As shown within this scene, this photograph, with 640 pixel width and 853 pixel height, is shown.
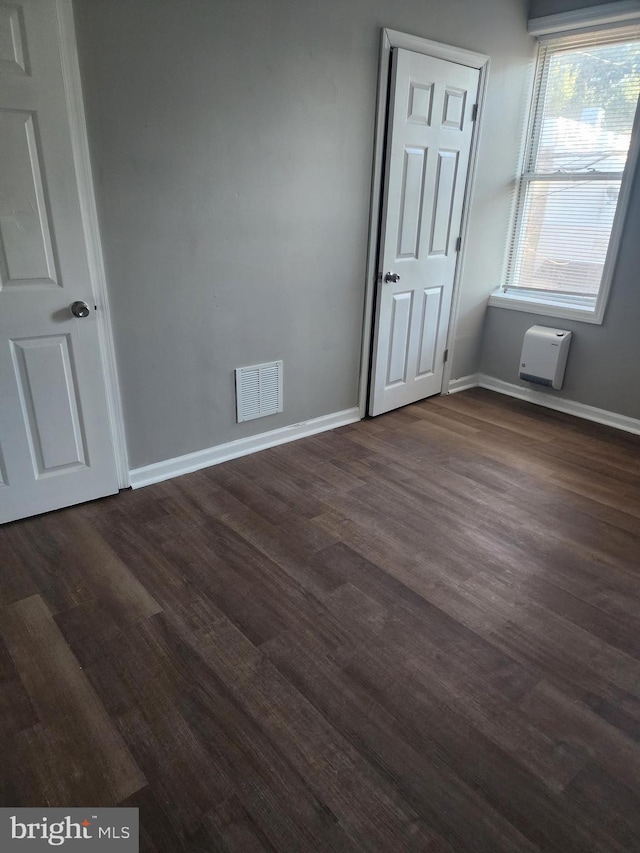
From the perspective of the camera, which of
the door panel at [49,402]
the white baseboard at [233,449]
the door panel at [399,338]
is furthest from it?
the door panel at [399,338]

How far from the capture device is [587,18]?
3.43 metres

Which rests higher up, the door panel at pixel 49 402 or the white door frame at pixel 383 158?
the white door frame at pixel 383 158

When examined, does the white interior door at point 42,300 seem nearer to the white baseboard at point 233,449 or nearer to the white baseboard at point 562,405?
the white baseboard at point 233,449

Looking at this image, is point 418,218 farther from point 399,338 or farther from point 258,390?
point 258,390

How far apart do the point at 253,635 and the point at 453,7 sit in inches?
138

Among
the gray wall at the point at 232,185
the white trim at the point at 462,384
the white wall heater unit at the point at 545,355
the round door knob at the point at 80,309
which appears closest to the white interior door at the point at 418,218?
the gray wall at the point at 232,185

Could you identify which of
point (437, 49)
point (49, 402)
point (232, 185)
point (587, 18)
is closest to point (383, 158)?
point (437, 49)

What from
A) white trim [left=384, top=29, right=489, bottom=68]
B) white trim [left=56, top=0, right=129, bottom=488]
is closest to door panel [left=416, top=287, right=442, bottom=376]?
white trim [left=384, top=29, right=489, bottom=68]

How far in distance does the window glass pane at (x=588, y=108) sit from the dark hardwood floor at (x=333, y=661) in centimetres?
215

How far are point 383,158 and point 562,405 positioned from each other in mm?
2093

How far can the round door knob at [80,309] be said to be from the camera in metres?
2.35

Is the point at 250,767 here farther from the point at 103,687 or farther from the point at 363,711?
the point at 103,687

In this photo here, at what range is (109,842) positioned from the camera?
130 centimetres

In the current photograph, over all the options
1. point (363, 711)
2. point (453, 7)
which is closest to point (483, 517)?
point (363, 711)
